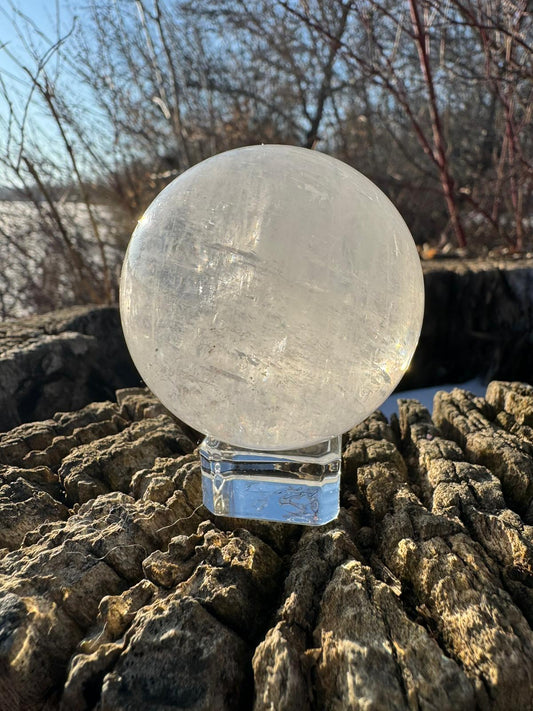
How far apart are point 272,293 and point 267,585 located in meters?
0.60

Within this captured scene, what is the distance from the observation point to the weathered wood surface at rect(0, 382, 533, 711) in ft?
2.55

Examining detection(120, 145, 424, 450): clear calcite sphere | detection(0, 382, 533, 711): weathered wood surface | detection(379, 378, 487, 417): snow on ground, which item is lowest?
detection(379, 378, 487, 417): snow on ground

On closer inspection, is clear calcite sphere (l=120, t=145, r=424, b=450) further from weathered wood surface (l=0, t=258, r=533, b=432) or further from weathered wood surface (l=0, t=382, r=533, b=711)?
weathered wood surface (l=0, t=258, r=533, b=432)

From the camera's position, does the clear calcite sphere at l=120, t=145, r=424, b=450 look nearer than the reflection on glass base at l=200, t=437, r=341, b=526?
Yes

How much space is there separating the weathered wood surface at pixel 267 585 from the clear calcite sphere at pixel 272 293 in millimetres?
285

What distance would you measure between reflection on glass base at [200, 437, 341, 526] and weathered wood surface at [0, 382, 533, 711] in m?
0.04

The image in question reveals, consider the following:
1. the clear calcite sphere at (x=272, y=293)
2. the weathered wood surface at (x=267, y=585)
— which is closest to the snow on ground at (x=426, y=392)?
the weathered wood surface at (x=267, y=585)

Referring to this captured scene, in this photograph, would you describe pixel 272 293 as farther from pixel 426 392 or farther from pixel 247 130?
pixel 247 130

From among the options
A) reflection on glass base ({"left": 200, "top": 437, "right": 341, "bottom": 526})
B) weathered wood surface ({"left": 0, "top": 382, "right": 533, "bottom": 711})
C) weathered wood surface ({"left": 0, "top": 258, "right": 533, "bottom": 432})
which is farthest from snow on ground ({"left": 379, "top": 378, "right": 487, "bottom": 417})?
reflection on glass base ({"left": 200, "top": 437, "right": 341, "bottom": 526})

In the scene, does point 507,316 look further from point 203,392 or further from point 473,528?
point 203,392

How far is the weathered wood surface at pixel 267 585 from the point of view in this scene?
0.78m

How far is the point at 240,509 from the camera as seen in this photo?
47.4 inches

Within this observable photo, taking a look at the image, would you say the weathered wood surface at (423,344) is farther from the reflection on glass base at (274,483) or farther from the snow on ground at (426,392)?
the reflection on glass base at (274,483)

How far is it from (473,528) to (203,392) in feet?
2.23
